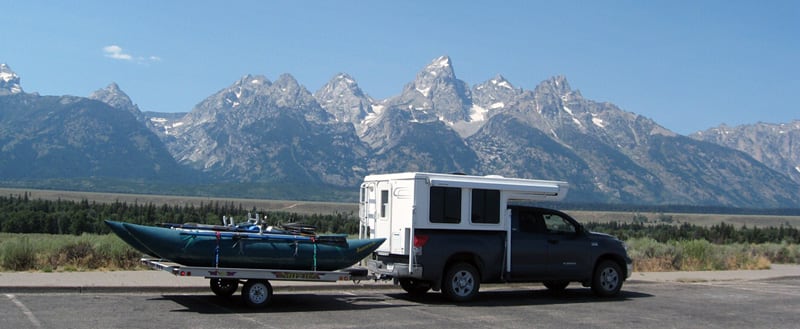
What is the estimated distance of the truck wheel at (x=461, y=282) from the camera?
1606 centimetres

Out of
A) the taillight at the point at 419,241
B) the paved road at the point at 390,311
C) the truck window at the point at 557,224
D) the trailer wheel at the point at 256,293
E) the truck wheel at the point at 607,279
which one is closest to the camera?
the paved road at the point at 390,311

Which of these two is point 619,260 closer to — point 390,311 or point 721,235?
point 390,311

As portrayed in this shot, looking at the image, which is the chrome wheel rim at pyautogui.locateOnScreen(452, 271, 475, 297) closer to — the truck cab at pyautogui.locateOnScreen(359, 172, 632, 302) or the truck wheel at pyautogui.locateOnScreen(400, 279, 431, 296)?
the truck cab at pyautogui.locateOnScreen(359, 172, 632, 302)

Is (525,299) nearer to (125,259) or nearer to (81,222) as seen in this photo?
(125,259)

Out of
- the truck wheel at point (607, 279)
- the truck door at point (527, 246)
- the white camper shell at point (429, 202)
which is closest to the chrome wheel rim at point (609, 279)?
the truck wheel at point (607, 279)

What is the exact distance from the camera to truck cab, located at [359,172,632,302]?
1581 centimetres

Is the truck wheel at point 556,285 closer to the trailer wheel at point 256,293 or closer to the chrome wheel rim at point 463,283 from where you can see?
the chrome wheel rim at point 463,283

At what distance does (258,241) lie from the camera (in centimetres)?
1446

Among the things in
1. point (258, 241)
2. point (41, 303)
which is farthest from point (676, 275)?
point (41, 303)

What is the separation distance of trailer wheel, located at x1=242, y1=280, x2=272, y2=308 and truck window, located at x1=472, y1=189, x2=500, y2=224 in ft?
14.0

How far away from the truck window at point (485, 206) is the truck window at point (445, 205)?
369 millimetres

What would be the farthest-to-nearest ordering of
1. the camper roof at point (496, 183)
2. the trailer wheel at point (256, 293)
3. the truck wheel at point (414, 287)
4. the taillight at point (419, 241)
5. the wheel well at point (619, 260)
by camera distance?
the wheel well at point (619, 260), the truck wheel at point (414, 287), the camper roof at point (496, 183), the taillight at point (419, 241), the trailer wheel at point (256, 293)

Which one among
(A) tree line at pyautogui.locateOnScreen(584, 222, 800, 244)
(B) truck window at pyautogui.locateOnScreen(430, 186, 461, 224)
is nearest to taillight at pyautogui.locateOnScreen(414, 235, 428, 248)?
(B) truck window at pyautogui.locateOnScreen(430, 186, 461, 224)

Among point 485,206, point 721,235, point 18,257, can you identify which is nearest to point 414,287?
point 485,206
